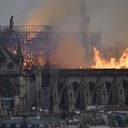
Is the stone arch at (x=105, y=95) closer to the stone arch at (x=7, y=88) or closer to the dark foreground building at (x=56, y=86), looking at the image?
the dark foreground building at (x=56, y=86)

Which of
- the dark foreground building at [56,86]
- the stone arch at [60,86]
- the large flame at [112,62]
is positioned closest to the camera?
the dark foreground building at [56,86]

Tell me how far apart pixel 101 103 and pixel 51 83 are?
28.2 feet

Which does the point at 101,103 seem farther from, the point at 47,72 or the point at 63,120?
the point at 63,120

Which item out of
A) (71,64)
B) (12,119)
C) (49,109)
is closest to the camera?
(12,119)

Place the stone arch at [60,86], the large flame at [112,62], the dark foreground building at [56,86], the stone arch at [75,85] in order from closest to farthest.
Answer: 1. the dark foreground building at [56,86]
2. the stone arch at [60,86]
3. the stone arch at [75,85]
4. the large flame at [112,62]

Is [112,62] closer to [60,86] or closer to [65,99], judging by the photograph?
[60,86]

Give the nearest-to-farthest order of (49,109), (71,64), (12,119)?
(12,119) < (49,109) < (71,64)

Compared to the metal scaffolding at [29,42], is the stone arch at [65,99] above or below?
below

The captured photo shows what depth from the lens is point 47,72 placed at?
518 ft

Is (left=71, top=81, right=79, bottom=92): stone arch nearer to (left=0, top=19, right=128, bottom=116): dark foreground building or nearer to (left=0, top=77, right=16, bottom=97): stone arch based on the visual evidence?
(left=0, top=19, right=128, bottom=116): dark foreground building

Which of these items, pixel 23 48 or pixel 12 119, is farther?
pixel 23 48

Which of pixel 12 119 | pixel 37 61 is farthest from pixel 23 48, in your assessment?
pixel 12 119

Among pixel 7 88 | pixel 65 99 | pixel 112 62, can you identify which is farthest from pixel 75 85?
pixel 112 62

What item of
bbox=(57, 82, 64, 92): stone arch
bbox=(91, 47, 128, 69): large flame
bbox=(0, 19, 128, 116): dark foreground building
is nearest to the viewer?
bbox=(0, 19, 128, 116): dark foreground building
